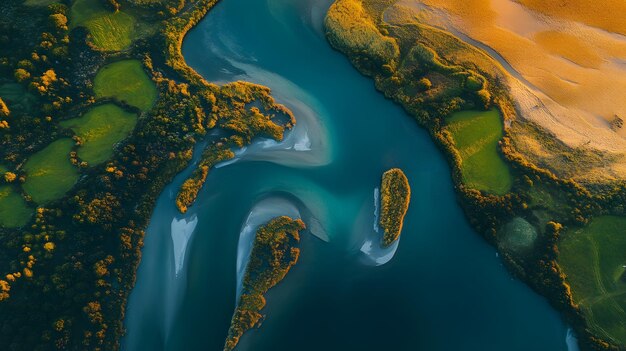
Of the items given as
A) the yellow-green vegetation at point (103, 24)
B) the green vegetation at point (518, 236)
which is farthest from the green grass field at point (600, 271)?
the yellow-green vegetation at point (103, 24)

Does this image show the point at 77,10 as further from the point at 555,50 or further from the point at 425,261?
the point at 555,50

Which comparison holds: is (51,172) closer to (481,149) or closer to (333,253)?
(333,253)

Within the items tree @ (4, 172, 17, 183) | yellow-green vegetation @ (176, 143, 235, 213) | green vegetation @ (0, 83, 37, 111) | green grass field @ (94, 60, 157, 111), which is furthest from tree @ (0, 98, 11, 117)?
yellow-green vegetation @ (176, 143, 235, 213)

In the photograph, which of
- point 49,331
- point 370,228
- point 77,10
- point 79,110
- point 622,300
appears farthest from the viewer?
point 77,10

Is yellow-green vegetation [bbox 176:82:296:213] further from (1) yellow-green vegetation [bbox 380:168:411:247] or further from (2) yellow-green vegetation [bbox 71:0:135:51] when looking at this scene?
(2) yellow-green vegetation [bbox 71:0:135:51]

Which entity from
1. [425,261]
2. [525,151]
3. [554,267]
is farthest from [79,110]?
[554,267]

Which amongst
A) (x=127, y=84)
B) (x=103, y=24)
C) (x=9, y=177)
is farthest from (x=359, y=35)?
(x=9, y=177)

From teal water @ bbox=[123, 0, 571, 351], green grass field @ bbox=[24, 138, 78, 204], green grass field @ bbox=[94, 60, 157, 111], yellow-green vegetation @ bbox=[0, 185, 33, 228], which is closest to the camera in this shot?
teal water @ bbox=[123, 0, 571, 351]
